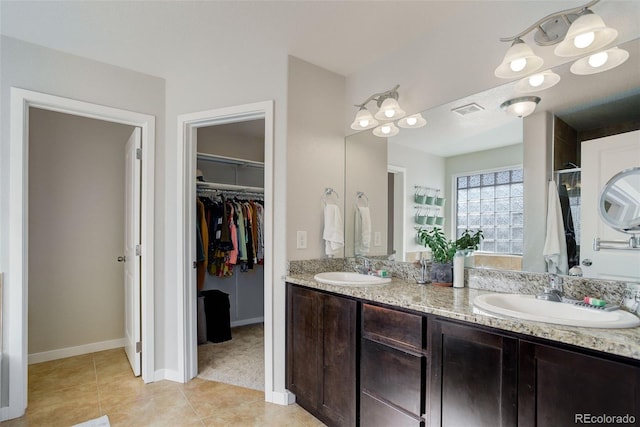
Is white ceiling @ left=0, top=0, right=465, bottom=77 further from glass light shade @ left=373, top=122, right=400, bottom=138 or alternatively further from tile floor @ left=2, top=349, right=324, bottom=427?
tile floor @ left=2, top=349, right=324, bottom=427

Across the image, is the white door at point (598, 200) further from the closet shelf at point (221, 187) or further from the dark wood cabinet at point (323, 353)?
the closet shelf at point (221, 187)

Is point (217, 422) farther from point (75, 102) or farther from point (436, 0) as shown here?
point (436, 0)

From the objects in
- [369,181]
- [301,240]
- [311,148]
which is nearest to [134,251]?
[301,240]

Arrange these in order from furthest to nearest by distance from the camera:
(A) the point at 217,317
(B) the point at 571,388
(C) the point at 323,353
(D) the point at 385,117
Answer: (A) the point at 217,317 < (D) the point at 385,117 < (C) the point at 323,353 < (B) the point at 571,388

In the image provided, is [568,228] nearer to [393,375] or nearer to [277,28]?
[393,375]

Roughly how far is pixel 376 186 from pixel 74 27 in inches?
88.4

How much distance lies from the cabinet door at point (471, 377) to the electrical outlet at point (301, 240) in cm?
118

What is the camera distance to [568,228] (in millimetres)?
1545

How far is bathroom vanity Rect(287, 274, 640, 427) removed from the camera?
1.02 m

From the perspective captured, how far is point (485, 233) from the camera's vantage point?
188cm

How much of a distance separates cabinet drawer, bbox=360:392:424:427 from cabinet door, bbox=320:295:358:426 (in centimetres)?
7

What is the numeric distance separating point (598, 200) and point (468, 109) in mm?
820

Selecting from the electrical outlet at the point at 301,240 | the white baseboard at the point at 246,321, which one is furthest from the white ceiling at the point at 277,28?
the white baseboard at the point at 246,321

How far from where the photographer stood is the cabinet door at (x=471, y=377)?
1192 mm
